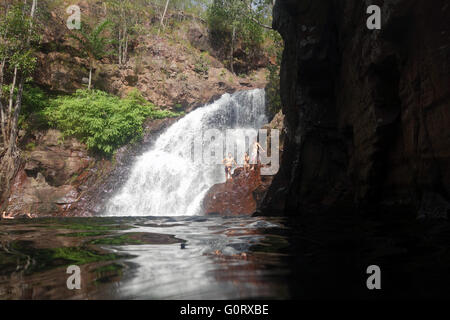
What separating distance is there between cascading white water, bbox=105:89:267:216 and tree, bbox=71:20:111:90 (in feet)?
24.4

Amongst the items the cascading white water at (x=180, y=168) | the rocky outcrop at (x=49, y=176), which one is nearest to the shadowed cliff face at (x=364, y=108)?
the cascading white water at (x=180, y=168)

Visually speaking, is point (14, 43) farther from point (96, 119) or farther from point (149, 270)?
point (149, 270)

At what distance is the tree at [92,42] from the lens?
19.2m

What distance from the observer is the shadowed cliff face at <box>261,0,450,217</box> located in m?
3.89

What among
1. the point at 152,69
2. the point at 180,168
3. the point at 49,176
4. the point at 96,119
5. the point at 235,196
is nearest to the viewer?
the point at 235,196

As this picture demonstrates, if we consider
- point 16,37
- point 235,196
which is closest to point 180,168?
point 235,196

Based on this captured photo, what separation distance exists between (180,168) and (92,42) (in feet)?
39.2

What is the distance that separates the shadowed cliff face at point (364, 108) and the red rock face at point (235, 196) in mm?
2565

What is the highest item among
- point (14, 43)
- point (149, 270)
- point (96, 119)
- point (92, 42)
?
point (92, 42)

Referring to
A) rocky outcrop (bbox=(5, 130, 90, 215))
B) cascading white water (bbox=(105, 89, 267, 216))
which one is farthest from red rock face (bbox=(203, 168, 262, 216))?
rocky outcrop (bbox=(5, 130, 90, 215))

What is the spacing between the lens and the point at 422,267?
1795mm

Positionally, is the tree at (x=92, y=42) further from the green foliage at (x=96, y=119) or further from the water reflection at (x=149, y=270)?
the water reflection at (x=149, y=270)

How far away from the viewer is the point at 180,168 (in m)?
14.6

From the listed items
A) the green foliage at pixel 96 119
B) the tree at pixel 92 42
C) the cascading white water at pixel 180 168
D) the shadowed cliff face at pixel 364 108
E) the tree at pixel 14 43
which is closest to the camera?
the shadowed cliff face at pixel 364 108
